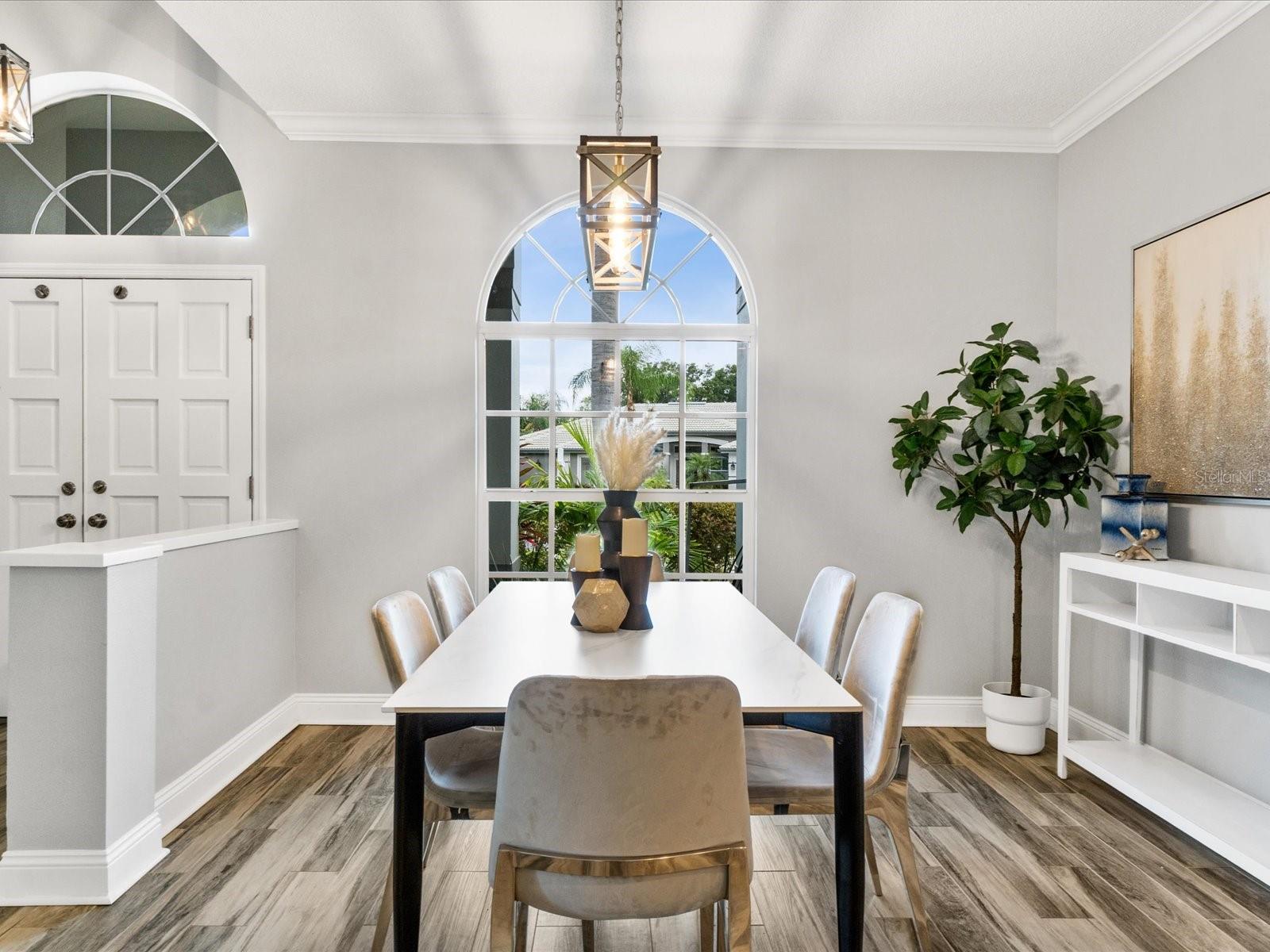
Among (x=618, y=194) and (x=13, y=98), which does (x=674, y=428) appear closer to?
(x=618, y=194)

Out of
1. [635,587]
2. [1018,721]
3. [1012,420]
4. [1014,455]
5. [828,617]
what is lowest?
[1018,721]

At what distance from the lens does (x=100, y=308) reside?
379cm

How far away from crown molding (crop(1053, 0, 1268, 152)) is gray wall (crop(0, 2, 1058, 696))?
0.82 feet

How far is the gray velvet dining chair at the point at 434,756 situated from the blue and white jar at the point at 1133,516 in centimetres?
247

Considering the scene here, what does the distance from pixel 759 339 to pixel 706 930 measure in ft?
9.07

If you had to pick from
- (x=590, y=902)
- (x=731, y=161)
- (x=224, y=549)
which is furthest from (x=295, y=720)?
(x=731, y=161)

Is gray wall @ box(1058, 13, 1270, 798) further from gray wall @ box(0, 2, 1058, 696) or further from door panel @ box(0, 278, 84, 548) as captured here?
door panel @ box(0, 278, 84, 548)

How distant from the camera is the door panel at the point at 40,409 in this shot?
3.77m

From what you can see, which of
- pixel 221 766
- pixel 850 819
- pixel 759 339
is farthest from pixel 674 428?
pixel 850 819

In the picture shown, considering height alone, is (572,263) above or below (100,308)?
above

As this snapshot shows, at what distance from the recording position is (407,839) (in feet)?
5.20

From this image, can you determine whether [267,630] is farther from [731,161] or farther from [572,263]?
[731,161]

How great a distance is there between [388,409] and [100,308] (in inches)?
57.2

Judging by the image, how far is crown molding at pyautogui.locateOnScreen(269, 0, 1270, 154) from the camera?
12.5ft
